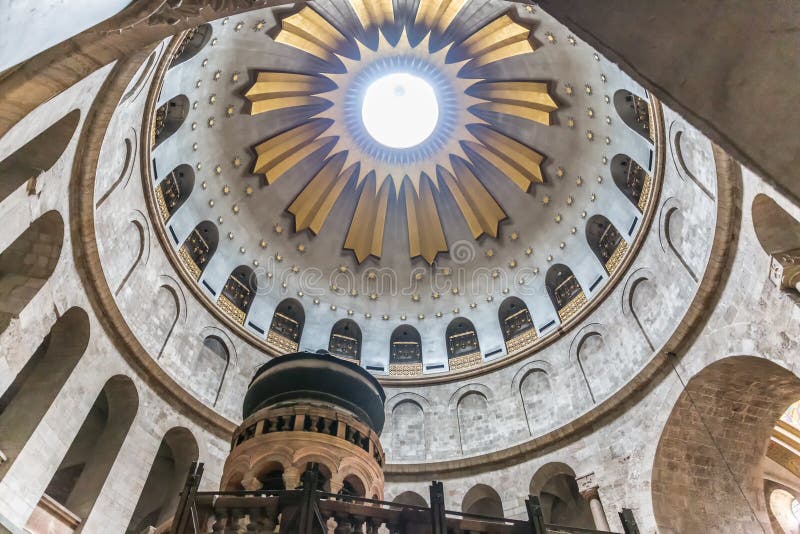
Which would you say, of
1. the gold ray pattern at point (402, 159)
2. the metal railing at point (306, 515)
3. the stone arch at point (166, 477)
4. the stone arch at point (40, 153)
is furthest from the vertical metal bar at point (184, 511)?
the gold ray pattern at point (402, 159)

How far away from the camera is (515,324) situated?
19.1 m

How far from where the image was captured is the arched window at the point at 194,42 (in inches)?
577

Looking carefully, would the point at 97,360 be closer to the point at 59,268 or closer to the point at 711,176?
the point at 59,268

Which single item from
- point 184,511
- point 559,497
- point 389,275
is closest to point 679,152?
point 559,497

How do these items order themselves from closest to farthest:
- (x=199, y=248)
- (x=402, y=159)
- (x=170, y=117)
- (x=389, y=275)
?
(x=170, y=117) < (x=199, y=248) < (x=389, y=275) < (x=402, y=159)

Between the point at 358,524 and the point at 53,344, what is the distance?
9.15 metres

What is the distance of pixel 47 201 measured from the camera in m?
10.7

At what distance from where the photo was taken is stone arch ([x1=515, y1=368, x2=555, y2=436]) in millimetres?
15727

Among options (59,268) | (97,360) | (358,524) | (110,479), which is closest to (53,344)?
(97,360)

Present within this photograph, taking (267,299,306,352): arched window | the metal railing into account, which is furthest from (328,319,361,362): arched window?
the metal railing

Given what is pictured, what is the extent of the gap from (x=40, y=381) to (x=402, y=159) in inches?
587

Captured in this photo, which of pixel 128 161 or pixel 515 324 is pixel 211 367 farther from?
pixel 515 324

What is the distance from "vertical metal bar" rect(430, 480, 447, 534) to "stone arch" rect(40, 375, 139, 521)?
8.11m

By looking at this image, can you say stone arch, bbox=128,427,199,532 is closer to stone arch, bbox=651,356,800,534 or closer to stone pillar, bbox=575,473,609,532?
stone pillar, bbox=575,473,609,532
